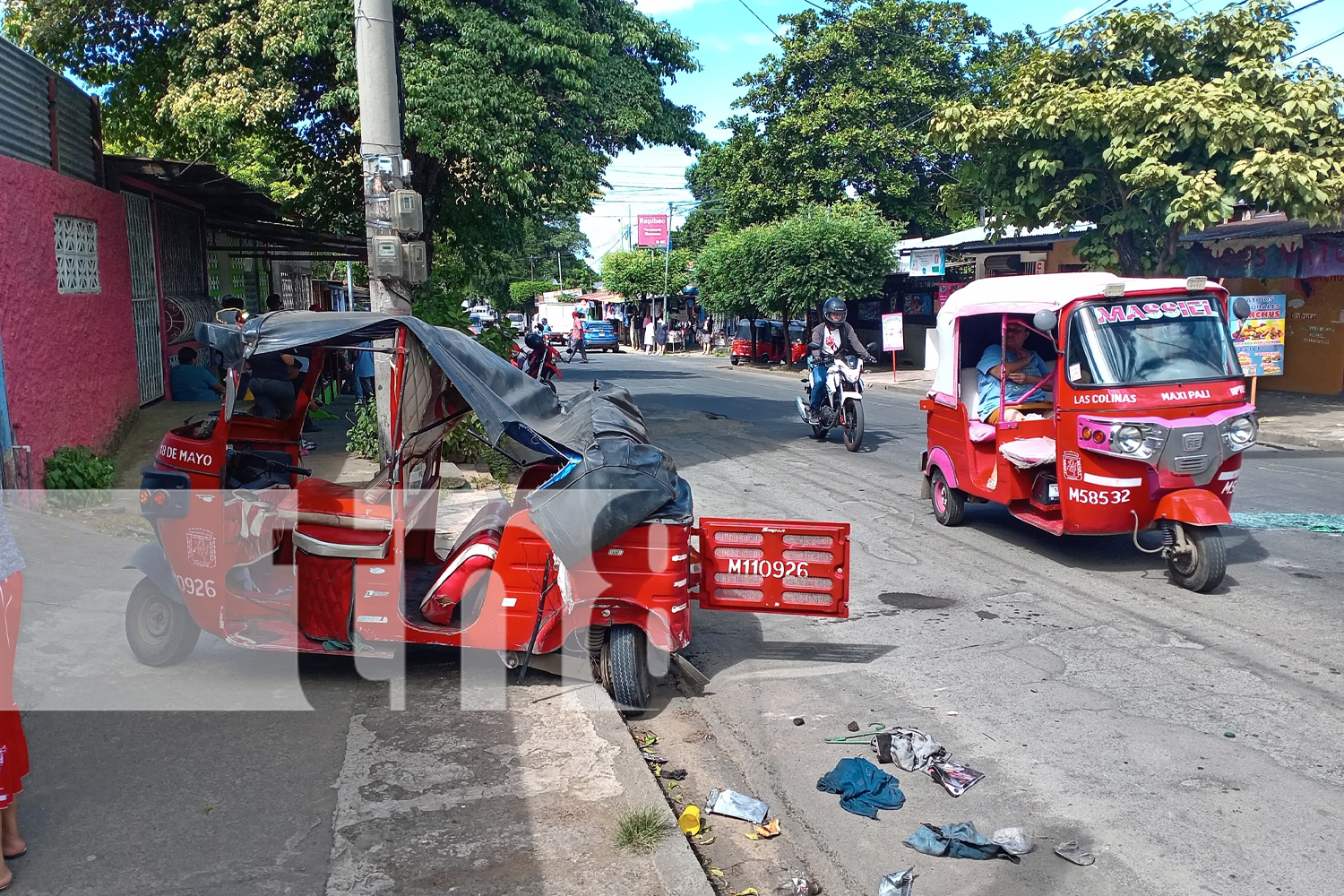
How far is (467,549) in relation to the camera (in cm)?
550

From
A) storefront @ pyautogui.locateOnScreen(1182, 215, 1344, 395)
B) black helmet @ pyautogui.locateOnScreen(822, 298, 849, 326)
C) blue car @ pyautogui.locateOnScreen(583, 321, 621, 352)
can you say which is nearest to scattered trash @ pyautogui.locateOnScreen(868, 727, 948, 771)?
black helmet @ pyautogui.locateOnScreen(822, 298, 849, 326)

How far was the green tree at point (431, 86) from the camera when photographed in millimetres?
13258

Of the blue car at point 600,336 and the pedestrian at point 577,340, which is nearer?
the pedestrian at point 577,340

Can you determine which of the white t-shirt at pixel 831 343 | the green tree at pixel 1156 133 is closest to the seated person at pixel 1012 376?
the white t-shirt at pixel 831 343

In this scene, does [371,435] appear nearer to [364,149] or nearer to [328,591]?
[364,149]

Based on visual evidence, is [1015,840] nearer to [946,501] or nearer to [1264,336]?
[946,501]

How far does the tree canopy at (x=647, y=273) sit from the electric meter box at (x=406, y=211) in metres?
43.6

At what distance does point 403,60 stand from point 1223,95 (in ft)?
37.6

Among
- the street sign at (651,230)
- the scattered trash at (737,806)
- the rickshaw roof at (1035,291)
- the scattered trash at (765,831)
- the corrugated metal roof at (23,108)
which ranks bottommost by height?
the scattered trash at (765,831)

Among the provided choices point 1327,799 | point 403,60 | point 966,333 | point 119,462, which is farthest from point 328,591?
point 403,60

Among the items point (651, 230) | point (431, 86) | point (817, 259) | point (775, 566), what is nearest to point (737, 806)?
point (775, 566)

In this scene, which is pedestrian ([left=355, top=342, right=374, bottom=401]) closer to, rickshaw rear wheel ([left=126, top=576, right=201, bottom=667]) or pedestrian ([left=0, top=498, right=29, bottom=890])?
rickshaw rear wheel ([left=126, top=576, right=201, bottom=667])

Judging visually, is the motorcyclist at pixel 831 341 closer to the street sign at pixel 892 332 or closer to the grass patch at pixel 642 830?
the grass patch at pixel 642 830

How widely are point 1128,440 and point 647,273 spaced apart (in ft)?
164
